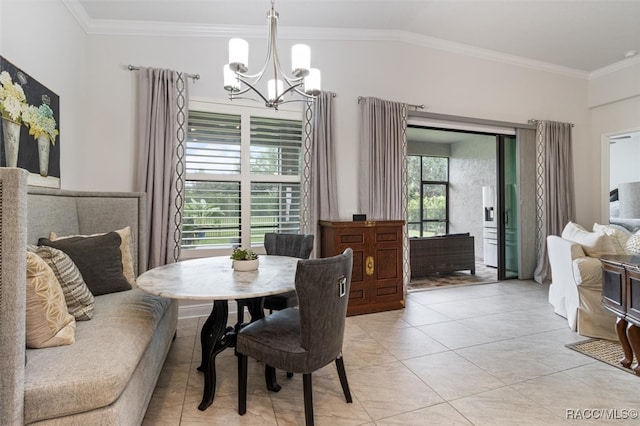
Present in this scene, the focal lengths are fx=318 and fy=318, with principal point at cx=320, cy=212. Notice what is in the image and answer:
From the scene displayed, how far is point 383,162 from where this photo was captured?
3.96m

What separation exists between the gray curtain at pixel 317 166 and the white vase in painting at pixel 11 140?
2.43m

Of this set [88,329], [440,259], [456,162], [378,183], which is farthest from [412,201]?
[88,329]

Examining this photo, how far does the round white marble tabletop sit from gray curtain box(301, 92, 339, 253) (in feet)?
4.38

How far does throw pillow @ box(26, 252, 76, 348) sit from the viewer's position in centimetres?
140

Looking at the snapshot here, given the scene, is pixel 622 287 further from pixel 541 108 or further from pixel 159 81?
pixel 159 81

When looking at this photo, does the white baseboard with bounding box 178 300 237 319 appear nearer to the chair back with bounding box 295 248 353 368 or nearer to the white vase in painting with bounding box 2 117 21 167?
the white vase in painting with bounding box 2 117 21 167

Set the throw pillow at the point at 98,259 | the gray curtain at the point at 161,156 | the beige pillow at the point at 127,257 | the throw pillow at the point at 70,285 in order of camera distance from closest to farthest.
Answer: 1. the throw pillow at the point at 70,285
2. the throw pillow at the point at 98,259
3. the beige pillow at the point at 127,257
4. the gray curtain at the point at 161,156

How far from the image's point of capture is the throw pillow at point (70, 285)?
5.77 feet

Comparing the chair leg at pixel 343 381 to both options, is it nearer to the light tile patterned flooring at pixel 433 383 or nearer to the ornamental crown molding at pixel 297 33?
the light tile patterned flooring at pixel 433 383

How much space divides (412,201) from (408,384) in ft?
19.2

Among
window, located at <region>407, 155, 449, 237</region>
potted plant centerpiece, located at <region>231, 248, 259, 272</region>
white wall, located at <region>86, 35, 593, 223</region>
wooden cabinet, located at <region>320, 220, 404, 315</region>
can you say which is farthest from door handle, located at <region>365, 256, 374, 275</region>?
window, located at <region>407, 155, 449, 237</region>

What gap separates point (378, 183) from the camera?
12.9 feet

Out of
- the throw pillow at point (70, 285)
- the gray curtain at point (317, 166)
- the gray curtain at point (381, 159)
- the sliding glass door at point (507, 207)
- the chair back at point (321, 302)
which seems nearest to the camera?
the chair back at point (321, 302)

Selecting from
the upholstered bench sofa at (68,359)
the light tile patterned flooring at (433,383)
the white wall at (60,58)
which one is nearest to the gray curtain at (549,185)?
the light tile patterned flooring at (433,383)
